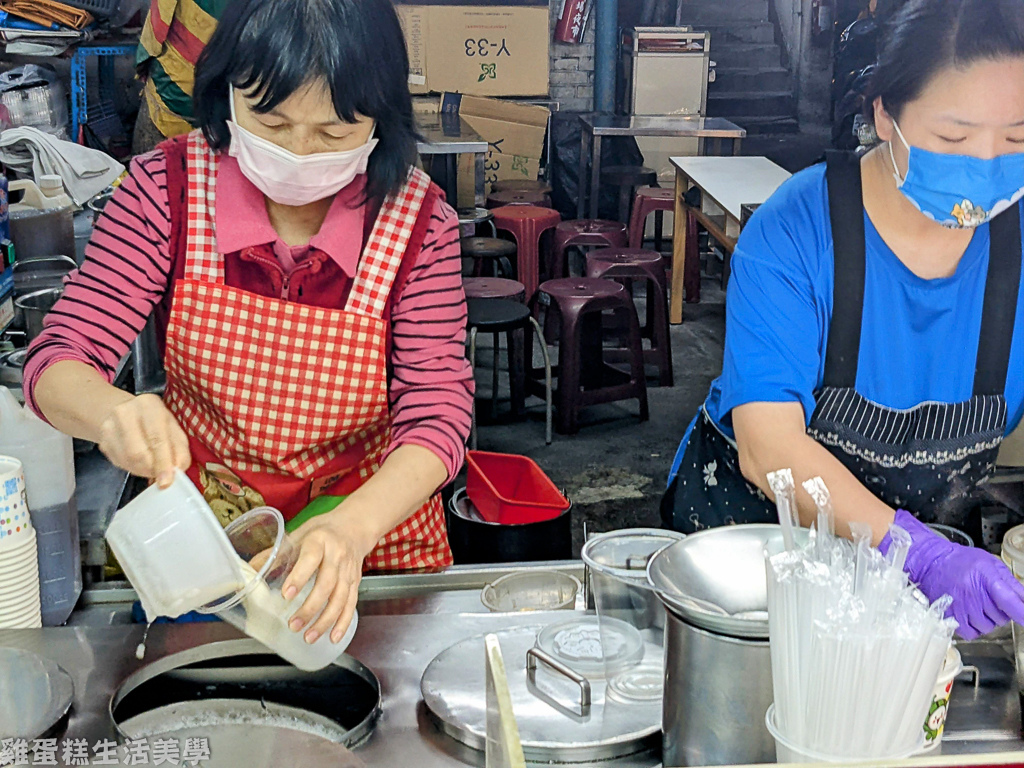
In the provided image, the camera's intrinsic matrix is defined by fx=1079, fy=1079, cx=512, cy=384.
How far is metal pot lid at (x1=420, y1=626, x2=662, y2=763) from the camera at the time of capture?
3.85 feet

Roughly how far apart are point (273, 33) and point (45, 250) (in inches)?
88.3

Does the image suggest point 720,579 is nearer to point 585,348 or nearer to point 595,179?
point 585,348

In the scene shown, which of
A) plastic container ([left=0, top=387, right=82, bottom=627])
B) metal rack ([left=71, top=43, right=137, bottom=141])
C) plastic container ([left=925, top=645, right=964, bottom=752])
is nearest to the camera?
plastic container ([left=925, top=645, right=964, bottom=752])

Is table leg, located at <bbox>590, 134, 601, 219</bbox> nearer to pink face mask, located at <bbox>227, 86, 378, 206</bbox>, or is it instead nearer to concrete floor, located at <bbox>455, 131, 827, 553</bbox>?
concrete floor, located at <bbox>455, 131, 827, 553</bbox>

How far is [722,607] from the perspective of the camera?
106 cm

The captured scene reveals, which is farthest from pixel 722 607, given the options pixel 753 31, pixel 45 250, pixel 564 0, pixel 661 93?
pixel 753 31

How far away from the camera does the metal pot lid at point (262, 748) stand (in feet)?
3.66

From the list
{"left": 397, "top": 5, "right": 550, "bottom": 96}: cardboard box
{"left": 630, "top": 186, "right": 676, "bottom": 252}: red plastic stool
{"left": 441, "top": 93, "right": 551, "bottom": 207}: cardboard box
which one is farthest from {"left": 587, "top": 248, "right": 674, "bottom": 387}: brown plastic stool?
{"left": 397, "top": 5, "right": 550, "bottom": 96}: cardboard box

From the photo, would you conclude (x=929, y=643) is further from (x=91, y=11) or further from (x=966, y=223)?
(x=91, y=11)

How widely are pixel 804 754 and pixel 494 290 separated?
4.39 meters

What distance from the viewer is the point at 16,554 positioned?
1496 mm

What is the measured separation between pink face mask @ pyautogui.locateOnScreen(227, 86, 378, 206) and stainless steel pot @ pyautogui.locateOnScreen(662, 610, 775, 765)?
87 centimetres

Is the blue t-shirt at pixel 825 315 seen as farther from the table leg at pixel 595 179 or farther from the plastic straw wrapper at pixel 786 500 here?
the table leg at pixel 595 179

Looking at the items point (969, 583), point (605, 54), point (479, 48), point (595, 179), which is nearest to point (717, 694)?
point (969, 583)
